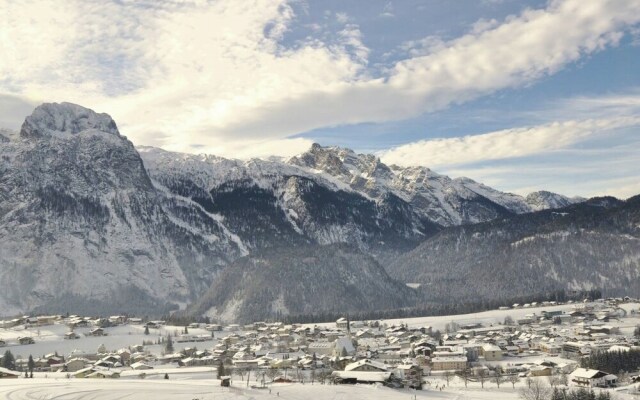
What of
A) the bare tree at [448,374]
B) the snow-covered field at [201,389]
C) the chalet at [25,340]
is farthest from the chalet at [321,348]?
the chalet at [25,340]

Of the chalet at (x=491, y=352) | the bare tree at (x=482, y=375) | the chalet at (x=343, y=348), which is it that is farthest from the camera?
the chalet at (x=491, y=352)

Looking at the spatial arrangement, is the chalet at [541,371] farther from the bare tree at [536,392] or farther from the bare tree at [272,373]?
the bare tree at [272,373]

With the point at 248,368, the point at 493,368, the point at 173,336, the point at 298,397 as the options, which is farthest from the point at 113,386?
the point at 173,336

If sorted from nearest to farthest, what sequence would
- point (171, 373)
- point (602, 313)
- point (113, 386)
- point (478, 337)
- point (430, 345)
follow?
1. point (113, 386)
2. point (171, 373)
3. point (430, 345)
4. point (478, 337)
5. point (602, 313)

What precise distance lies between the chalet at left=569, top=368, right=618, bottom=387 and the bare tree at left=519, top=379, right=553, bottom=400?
832 cm

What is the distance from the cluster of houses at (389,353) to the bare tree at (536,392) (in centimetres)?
1092

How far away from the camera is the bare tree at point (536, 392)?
88.0 metres

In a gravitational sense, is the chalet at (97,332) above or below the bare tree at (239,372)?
above

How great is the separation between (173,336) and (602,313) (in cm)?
11740

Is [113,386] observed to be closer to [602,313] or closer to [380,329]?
[380,329]

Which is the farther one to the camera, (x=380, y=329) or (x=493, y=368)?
(x=380, y=329)

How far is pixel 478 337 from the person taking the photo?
559 feet

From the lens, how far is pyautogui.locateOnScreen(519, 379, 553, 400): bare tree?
88.0 meters

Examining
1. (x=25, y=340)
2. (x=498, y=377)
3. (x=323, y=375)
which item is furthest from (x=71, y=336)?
(x=498, y=377)
